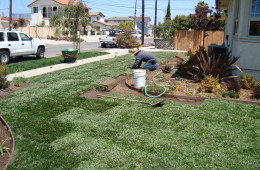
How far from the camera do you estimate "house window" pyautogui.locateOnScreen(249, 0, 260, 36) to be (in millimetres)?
7945

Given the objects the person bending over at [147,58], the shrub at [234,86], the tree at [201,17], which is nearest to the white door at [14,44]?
the person bending over at [147,58]

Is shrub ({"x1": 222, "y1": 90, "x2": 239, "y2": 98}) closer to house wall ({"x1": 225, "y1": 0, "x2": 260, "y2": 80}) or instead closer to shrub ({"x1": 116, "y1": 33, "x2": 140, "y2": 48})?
house wall ({"x1": 225, "y1": 0, "x2": 260, "y2": 80})

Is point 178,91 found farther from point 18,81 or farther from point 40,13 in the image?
point 40,13

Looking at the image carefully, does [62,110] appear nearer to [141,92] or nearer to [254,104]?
[141,92]

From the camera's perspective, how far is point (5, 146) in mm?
4520

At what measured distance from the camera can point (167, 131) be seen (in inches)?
197

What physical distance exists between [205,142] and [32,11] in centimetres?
6483

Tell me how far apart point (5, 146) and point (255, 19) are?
25.1 feet

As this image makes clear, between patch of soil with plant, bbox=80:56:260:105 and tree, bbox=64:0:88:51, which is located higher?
tree, bbox=64:0:88:51

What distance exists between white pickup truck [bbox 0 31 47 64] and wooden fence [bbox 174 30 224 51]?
12052mm

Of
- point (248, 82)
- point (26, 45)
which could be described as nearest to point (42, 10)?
point (26, 45)

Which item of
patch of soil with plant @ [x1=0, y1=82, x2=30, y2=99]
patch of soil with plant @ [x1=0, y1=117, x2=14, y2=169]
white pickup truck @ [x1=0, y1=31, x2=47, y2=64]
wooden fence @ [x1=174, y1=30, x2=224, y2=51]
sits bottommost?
patch of soil with plant @ [x1=0, y1=117, x2=14, y2=169]

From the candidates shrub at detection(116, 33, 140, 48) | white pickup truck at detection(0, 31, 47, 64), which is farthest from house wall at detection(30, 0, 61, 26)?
white pickup truck at detection(0, 31, 47, 64)

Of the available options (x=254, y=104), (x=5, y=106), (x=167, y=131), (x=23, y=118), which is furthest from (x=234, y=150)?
(x=5, y=106)
